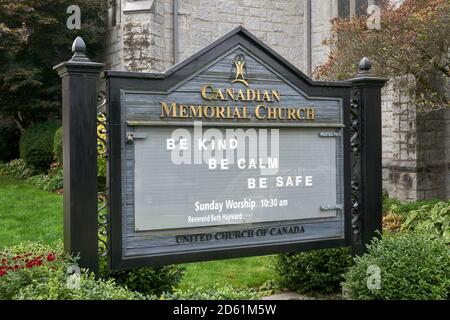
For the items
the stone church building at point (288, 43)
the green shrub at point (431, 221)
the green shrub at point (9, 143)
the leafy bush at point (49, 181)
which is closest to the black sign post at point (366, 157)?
the green shrub at point (431, 221)

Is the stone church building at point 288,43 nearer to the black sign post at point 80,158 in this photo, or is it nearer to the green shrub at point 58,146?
the green shrub at point 58,146

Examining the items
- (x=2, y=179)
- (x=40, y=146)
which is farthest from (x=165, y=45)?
(x=2, y=179)

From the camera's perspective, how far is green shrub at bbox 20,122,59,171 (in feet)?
47.4

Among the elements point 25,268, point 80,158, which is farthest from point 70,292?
point 80,158

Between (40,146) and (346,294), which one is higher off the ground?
(40,146)

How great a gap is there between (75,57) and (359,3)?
36.9 feet

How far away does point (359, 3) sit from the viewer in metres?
14.1

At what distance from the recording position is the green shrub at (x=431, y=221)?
7.65 m

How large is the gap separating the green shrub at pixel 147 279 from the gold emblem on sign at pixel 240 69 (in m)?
1.78

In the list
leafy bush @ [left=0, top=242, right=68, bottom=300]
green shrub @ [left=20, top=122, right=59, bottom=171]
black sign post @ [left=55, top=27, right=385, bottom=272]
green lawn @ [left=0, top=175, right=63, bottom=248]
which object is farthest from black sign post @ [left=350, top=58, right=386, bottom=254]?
green shrub @ [left=20, top=122, right=59, bottom=171]

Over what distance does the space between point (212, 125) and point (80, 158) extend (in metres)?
1.07

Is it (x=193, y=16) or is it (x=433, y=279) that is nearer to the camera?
(x=433, y=279)
